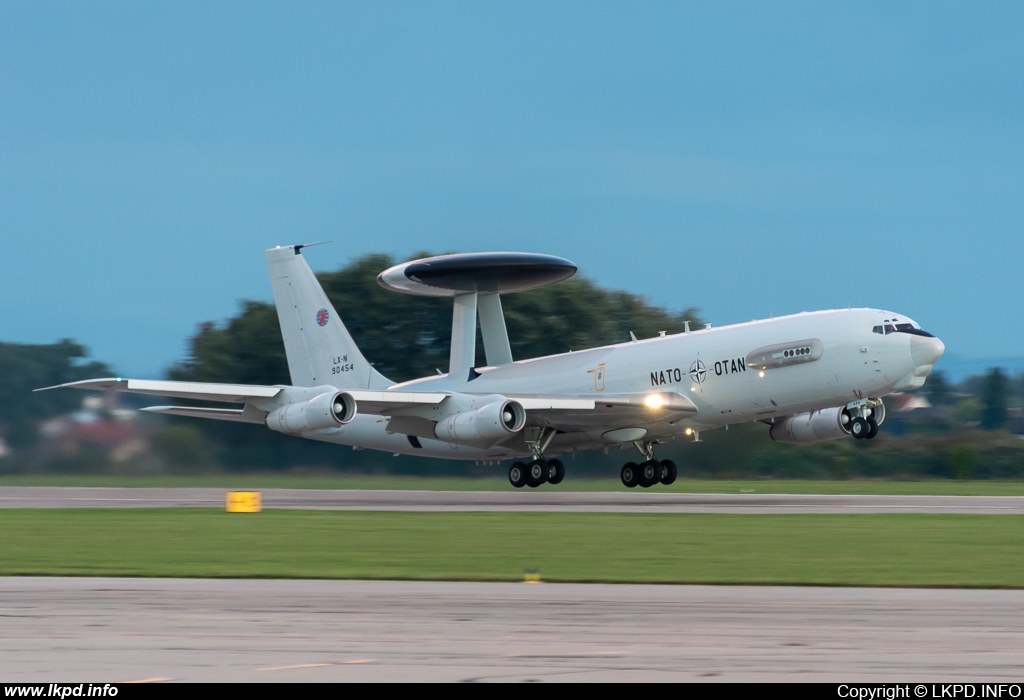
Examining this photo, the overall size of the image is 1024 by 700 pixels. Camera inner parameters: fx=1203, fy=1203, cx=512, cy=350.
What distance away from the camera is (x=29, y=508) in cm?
3406

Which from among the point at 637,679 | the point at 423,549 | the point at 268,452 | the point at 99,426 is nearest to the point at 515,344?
the point at 268,452

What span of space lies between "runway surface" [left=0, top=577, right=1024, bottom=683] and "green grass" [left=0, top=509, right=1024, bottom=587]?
1.69m

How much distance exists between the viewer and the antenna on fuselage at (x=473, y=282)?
43.4 metres

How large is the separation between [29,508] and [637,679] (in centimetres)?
2889

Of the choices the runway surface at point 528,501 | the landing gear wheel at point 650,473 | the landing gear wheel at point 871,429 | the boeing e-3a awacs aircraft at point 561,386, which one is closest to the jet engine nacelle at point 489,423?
the boeing e-3a awacs aircraft at point 561,386

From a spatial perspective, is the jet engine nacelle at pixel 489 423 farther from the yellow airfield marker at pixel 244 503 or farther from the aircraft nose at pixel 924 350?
the aircraft nose at pixel 924 350

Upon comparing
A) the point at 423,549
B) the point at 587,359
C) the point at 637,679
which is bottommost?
the point at 637,679

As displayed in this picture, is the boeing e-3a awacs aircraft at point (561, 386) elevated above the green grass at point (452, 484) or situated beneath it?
elevated above

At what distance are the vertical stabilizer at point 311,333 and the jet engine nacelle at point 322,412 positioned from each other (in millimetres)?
7105

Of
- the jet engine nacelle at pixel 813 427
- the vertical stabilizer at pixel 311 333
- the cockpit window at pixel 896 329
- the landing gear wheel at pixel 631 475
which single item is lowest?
the landing gear wheel at pixel 631 475

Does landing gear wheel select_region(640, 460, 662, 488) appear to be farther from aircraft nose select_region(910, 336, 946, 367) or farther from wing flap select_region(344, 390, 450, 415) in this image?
aircraft nose select_region(910, 336, 946, 367)

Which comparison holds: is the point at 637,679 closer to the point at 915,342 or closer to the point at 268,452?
the point at 915,342

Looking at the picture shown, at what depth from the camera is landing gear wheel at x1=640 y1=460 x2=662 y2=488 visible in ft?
135
